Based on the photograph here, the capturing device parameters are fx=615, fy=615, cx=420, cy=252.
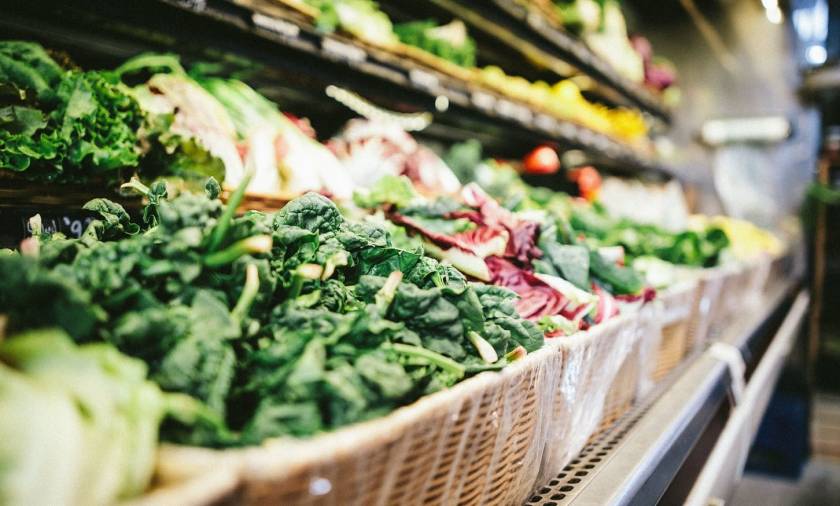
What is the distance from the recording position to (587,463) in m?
1.29

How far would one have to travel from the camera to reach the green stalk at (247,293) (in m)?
0.81

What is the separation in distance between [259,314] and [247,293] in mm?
74

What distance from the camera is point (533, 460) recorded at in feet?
3.62

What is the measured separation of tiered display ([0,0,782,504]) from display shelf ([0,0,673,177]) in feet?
0.32

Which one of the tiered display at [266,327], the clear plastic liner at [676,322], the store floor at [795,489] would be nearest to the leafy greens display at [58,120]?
the tiered display at [266,327]

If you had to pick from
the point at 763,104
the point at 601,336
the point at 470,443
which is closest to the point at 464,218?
the point at 601,336

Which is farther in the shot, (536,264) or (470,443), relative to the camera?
(536,264)

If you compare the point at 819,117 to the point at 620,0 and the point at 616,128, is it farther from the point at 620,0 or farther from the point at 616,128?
the point at 616,128

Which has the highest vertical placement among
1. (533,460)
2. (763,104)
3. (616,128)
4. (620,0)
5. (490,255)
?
(620,0)

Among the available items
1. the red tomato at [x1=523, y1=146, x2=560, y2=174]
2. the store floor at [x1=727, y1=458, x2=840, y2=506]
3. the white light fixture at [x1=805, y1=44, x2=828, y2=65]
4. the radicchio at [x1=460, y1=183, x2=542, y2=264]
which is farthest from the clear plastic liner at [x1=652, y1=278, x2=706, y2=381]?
the white light fixture at [x1=805, y1=44, x2=828, y2=65]

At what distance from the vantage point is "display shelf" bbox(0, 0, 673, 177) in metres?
1.52

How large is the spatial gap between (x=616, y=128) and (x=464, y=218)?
3.47 metres

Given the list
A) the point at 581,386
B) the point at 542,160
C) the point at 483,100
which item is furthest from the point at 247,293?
the point at 542,160

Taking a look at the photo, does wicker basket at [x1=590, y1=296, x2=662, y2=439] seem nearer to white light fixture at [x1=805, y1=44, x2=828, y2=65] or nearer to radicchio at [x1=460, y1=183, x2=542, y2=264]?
radicchio at [x1=460, y1=183, x2=542, y2=264]
